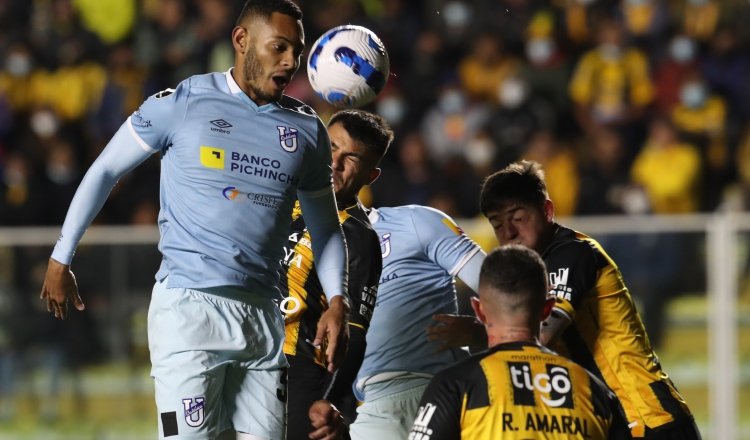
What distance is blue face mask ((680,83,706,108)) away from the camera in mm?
13398

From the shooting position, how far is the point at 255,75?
4828 mm

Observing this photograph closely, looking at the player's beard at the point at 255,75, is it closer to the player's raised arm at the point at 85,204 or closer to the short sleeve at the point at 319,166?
the short sleeve at the point at 319,166

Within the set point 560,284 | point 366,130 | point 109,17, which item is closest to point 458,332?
point 560,284

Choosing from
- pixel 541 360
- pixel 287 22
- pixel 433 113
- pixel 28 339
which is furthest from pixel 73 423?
pixel 541 360

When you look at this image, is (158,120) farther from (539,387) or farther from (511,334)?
(539,387)

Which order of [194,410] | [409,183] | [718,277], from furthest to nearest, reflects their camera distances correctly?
[409,183], [718,277], [194,410]

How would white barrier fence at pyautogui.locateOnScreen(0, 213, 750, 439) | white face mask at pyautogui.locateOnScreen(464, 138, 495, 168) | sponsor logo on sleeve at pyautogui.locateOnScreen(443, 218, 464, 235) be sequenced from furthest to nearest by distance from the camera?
white face mask at pyautogui.locateOnScreen(464, 138, 495, 168), white barrier fence at pyautogui.locateOnScreen(0, 213, 750, 439), sponsor logo on sleeve at pyautogui.locateOnScreen(443, 218, 464, 235)

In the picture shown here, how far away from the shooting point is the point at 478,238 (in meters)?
10.8

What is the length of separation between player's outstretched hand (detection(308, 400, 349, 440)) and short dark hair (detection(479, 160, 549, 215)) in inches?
39.3

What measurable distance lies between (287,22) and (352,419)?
203 cm

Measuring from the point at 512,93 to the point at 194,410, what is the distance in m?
9.52

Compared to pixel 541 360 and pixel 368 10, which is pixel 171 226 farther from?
pixel 368 10

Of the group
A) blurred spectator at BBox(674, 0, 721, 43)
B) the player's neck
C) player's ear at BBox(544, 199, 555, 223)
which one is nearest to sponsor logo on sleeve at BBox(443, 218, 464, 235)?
player's ear at BBox(544, 199, 555, 223)

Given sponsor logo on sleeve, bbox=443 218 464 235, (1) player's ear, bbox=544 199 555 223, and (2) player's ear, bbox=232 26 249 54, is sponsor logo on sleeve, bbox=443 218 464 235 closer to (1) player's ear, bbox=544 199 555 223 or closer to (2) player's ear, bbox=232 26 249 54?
(1) player's ear, bbox=544 199 555 223
